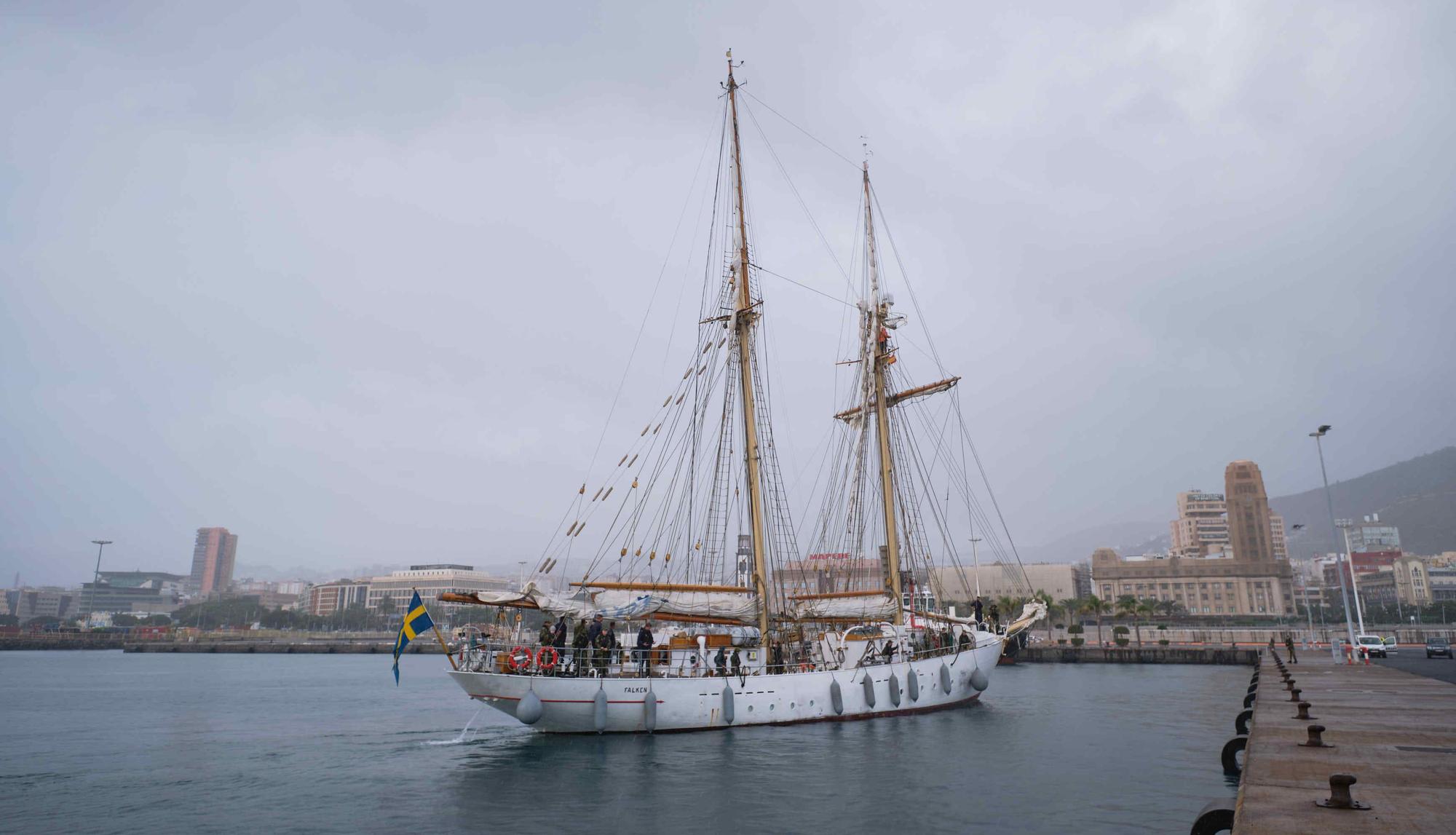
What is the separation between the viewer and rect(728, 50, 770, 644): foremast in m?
32.3

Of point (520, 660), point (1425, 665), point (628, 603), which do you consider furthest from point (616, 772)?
point (1425, 665)

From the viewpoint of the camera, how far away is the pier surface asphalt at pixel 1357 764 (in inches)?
309

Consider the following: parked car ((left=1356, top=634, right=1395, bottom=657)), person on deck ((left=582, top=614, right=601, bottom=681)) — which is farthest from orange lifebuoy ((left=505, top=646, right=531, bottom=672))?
parked car ((left=1356, top=634, right=1395, bottom=657))

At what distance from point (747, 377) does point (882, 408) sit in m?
11.8

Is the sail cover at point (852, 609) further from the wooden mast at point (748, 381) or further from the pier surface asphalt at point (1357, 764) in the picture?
the pier surface asphalt at point (1357, 764)

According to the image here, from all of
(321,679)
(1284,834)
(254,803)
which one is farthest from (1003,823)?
(321,679)

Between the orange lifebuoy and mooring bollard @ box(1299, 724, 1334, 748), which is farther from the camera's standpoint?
the orange lifebuoy

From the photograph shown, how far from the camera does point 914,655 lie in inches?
1385

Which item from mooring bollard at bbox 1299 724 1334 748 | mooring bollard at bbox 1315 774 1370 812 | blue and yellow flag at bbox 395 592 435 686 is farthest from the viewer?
blue and yellow flag at bbox 395 592 435 686

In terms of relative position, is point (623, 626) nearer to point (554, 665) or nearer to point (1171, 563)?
point (554, 665)

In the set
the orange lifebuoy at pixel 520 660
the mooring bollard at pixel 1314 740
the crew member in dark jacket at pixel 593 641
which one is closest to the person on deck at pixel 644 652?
the crew member in dark jacket at pixel 593 641

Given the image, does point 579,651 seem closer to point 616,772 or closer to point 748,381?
point 616,772

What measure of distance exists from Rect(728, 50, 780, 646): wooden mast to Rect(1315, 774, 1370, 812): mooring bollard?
24252 millimetres

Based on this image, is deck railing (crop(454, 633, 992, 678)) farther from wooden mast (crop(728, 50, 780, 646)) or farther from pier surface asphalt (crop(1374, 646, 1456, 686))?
pier surface asphalt (crop(1374, 646, 1456, 686))
